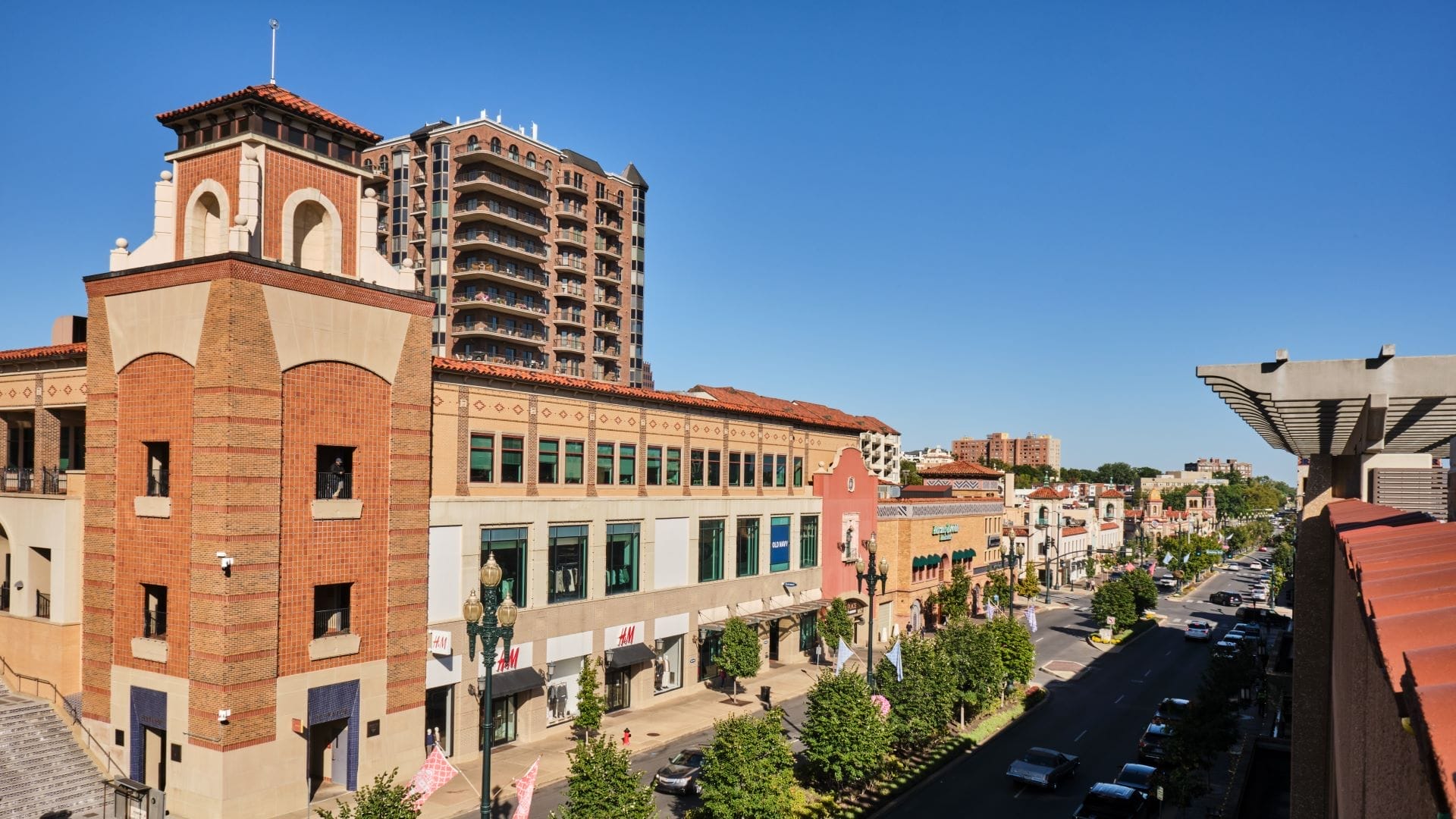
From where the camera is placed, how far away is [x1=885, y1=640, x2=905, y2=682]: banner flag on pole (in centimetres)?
3512

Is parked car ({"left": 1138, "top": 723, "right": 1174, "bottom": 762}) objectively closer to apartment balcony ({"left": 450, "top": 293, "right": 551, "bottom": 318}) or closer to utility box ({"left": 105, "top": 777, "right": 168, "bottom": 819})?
utility box ({"left": 105, "top": 777, "right": 168, "bottom": 819})

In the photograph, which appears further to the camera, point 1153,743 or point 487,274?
point 487,274

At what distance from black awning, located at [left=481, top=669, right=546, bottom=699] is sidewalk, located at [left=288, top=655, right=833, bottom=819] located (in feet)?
7.67

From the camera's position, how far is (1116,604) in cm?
6612

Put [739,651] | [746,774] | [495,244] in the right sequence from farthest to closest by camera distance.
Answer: [495,244] < [739,651] < [746,774]

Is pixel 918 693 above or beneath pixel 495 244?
beneath

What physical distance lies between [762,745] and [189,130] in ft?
89.4

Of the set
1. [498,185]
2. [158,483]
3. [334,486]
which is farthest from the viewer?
[498,185]

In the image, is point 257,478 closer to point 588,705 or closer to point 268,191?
point 268,191

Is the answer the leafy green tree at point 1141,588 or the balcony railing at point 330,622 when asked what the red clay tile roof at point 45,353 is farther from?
the leafy green tree at point 1141,588

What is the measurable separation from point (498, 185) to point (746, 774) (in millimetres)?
57775

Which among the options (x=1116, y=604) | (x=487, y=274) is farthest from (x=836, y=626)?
(x=487, y=274)

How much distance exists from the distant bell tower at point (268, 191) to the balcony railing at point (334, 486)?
675 centimetres

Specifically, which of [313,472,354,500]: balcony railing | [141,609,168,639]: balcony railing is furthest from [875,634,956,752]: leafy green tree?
[141,609,168,639]: balcony railing
